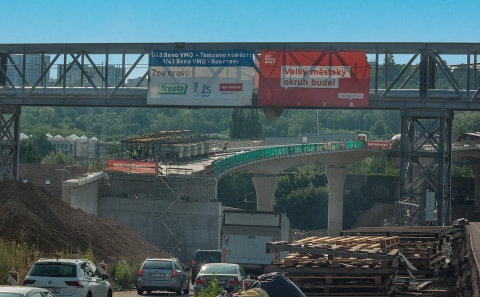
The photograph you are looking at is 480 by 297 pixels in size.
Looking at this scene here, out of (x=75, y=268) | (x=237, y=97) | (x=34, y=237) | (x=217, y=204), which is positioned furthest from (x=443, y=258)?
(x=217, y=204)

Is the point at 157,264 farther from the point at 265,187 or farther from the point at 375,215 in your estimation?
the point at 375,215

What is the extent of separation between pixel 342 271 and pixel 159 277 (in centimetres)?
892

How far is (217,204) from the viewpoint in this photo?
5641 cm

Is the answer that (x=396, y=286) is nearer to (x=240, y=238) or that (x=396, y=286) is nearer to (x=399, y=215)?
(x=240, y=238)

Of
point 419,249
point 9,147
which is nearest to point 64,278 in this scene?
point 419,249

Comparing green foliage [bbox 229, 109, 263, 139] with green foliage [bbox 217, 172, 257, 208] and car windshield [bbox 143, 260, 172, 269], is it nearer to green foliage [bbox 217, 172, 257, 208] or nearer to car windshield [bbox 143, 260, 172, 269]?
green foliage [bbox 217, 172, 257, 208]

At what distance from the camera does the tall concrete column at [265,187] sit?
100688 millimetres

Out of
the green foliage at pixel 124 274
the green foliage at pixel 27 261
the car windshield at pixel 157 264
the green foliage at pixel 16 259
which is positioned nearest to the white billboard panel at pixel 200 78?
the green foliage at pixel 27 261

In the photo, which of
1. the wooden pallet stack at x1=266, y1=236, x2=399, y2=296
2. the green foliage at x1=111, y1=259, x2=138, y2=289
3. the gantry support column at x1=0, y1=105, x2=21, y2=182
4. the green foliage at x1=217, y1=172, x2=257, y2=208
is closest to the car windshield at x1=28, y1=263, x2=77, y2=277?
the wooden pallet stack at x1=266, y1=236, x2=399, y2=296

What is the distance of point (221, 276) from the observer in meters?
25.4

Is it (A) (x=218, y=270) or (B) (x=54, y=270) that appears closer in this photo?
(B) (x=54, y=270)

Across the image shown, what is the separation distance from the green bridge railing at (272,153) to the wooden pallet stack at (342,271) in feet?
150

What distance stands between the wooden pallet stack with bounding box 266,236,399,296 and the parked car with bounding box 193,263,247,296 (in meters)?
4.77

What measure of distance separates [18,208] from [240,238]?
9.07m
